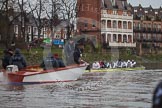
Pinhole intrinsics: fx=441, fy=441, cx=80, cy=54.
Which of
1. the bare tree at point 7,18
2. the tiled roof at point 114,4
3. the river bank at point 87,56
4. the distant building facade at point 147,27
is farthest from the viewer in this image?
the distant building facade at point 147,27

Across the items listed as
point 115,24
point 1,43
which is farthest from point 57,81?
point 115,24

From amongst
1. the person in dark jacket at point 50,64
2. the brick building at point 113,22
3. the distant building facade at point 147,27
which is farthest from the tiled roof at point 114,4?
the person in dark jacket at point 50,64

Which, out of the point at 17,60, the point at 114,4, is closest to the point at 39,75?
the point at 17,60

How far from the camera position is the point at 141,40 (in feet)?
427

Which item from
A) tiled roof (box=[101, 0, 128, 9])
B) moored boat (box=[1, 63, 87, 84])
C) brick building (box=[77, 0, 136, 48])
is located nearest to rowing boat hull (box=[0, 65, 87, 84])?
moored boat (box=[1, 63, 87, 84])

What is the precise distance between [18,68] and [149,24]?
122 m

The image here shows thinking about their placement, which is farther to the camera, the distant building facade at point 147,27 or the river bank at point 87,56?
the distant building facade at point 147,27

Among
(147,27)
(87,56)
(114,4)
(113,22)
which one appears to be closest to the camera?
(87,56)

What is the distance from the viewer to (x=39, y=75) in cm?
1914

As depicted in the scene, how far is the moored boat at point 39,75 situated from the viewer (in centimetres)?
1855

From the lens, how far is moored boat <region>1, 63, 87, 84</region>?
1855 cm

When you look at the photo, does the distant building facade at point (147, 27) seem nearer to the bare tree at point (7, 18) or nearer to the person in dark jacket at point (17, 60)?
the bare tree at point (7, 18)

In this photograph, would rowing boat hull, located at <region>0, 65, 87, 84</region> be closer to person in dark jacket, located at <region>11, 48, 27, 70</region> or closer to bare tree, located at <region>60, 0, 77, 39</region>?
person in dark jacket, located at <region>11, 48, 27, 70</region>

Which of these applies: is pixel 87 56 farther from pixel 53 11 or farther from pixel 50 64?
pixel 50 64
